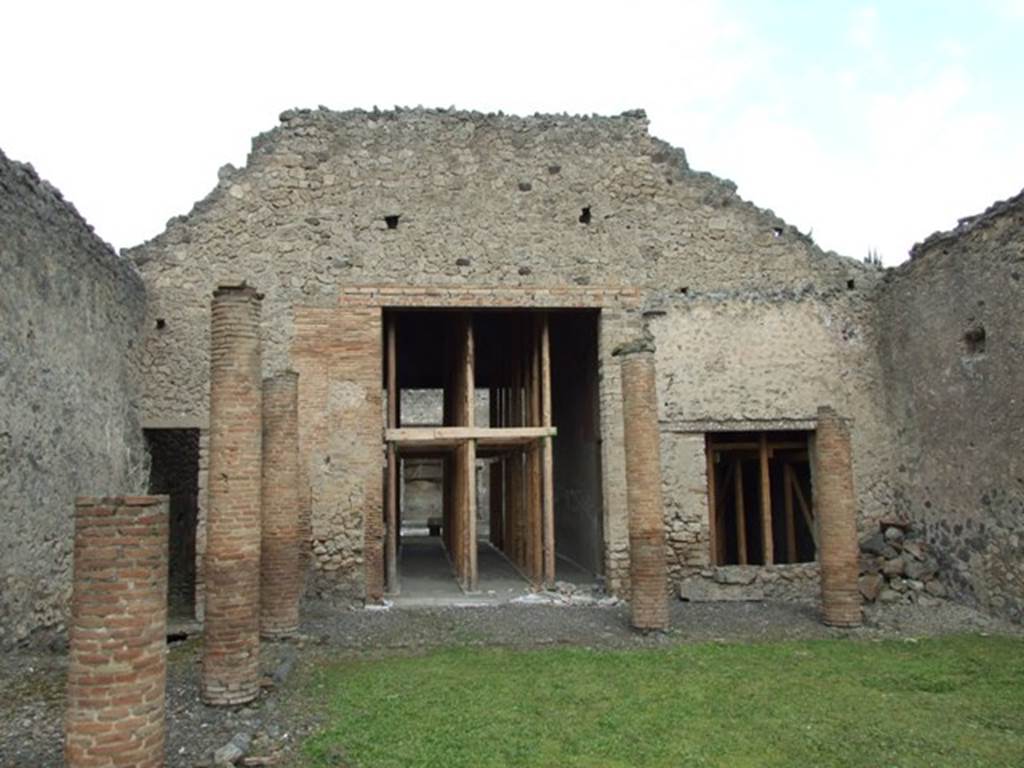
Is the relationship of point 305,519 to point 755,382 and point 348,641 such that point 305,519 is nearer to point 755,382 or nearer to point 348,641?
point 348,641

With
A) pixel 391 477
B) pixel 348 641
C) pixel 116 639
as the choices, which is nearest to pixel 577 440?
pixel 391 477

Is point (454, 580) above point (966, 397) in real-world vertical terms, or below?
below

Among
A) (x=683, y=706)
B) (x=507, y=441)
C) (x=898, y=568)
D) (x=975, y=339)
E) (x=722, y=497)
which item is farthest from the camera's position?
(x=722, y=497)

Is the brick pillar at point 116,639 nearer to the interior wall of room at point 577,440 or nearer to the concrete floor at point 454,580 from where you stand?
the concrete floor at point 454,580

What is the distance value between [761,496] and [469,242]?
6033mm

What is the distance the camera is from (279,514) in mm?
9773

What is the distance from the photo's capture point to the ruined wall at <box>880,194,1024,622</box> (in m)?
10.0

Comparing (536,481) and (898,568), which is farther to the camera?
(536,481)

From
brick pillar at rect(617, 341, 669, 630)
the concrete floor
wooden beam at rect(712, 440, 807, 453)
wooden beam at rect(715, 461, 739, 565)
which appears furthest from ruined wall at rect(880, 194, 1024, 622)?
the concrete floor

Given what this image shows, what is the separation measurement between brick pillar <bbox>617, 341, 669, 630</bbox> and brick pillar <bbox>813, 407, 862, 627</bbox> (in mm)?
2122

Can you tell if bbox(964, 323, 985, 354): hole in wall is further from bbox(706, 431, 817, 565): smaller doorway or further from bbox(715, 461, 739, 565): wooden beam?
bbox(715, 461, 739, 565): wooden beam

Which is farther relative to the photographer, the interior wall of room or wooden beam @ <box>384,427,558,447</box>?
the interior wall of room

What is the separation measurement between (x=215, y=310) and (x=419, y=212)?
562 centimetres

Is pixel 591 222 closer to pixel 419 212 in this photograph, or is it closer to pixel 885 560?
pixel 419 212
